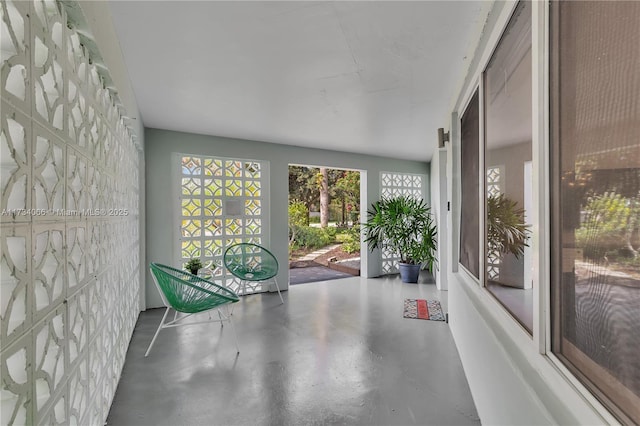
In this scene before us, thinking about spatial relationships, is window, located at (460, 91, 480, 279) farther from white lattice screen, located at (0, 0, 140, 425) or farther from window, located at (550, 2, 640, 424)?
white lattice screen, located at (0, 0, 140, 425)

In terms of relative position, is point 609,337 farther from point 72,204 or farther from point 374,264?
point 374,264

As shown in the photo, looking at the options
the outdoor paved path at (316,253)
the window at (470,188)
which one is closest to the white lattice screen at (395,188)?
the outdoor paved path at (316,253)

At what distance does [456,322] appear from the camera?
2.72 m

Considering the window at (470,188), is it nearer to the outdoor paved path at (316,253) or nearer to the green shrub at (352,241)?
the green shrub at (352,241)

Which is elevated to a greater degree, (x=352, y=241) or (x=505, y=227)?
(x=505, y=227)

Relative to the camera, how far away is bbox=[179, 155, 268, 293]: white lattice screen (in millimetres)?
4219

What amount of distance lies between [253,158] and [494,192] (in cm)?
358

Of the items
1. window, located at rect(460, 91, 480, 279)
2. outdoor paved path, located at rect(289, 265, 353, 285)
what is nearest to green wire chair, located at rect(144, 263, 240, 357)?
window, located at rect(460, 91, 480, 279)

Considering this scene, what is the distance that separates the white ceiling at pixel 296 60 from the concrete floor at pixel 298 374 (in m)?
2.31

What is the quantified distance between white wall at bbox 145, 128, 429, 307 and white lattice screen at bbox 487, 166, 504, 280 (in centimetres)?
343

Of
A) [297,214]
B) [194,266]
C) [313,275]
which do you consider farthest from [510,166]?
[297,214]

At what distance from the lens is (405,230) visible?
5461 mm

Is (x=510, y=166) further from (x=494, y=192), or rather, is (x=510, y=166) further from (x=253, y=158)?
(x=253, y=158)

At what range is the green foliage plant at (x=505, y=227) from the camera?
1338 millimetres
